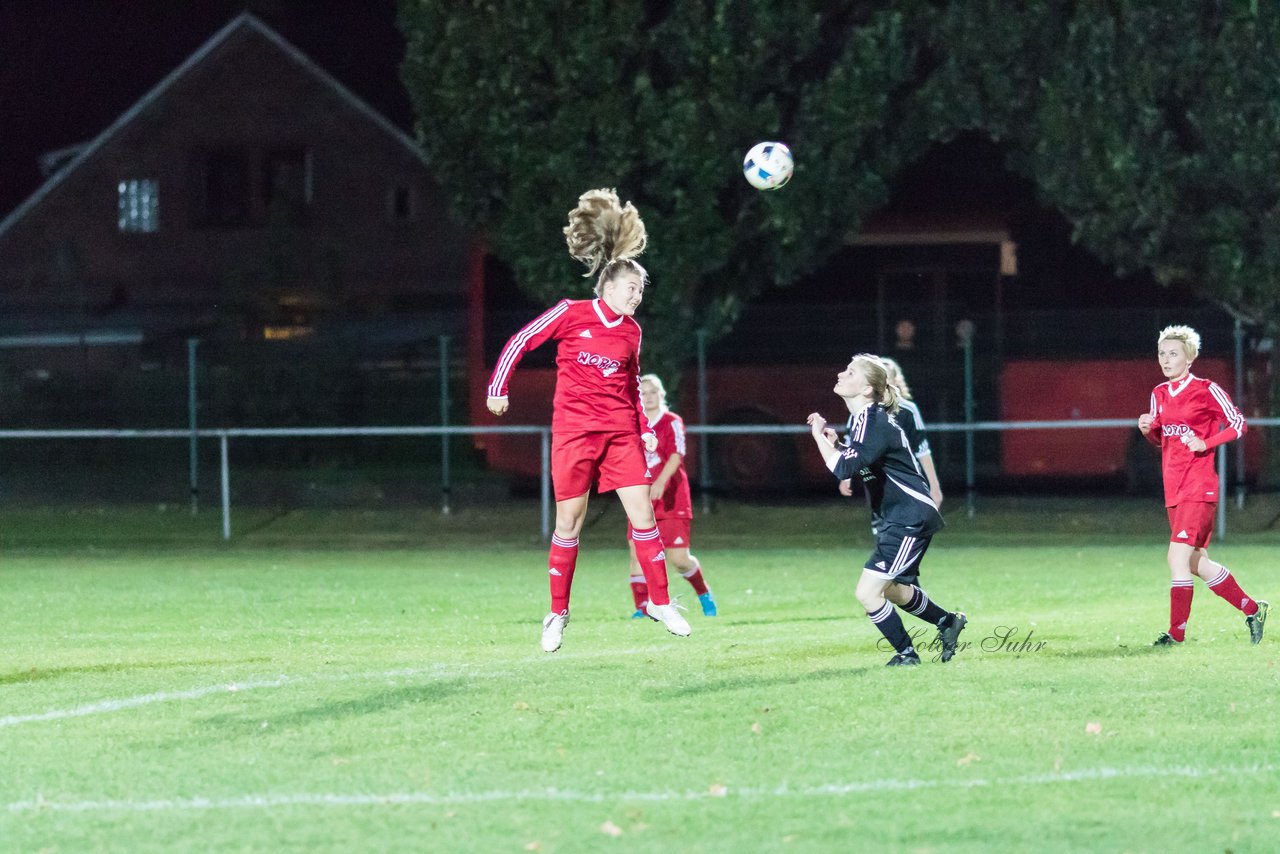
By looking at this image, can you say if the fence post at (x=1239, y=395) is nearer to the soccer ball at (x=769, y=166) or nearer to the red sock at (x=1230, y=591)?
the soccer ball at (x=769, y=166)

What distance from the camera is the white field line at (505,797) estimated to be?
6109mm

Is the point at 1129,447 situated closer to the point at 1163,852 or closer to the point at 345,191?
the point at 1163,852

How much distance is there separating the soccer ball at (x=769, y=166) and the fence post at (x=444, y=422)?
9.15m

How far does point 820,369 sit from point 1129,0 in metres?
5.70

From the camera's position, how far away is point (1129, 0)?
2177cm

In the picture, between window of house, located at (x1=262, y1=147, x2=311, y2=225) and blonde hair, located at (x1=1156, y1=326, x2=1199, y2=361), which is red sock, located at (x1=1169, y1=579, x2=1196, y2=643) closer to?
blonde hair, located at (x1=1156, y1=326, x2=1199, y2=361)

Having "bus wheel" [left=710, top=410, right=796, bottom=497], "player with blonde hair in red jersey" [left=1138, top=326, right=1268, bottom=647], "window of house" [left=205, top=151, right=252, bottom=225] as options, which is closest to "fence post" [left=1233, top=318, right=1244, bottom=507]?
"bus wheel" [left=710, top=410, right=796, bottom=497]

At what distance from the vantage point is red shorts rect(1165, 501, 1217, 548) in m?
10.0

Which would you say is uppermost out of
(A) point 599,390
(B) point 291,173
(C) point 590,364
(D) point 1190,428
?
(B) point 291,173

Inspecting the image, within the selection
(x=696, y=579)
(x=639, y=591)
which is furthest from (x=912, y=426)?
(x=696, y=579)

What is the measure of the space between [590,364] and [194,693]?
2.39 meters

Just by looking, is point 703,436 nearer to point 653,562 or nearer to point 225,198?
point 653,562

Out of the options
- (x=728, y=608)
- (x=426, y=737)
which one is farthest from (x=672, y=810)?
(x=728, y=608)

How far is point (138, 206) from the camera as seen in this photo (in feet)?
144
